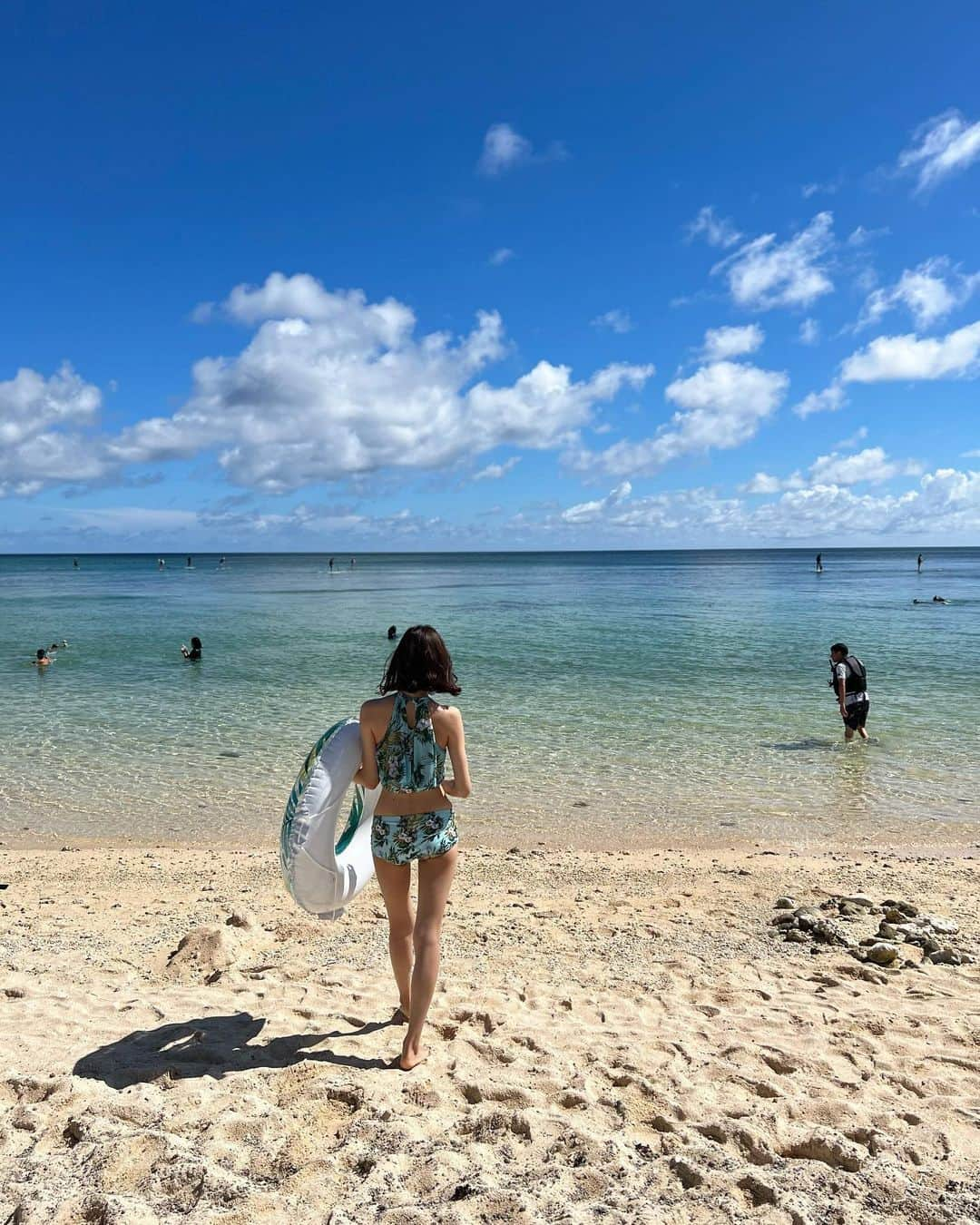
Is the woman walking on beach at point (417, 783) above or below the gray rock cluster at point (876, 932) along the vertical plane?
above

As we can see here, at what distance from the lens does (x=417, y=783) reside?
3770 millimetres

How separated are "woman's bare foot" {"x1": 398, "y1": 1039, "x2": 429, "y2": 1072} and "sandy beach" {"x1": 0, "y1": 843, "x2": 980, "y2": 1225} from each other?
5cm

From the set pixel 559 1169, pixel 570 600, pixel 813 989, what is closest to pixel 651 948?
pixel 813 989

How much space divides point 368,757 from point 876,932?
4202 mm

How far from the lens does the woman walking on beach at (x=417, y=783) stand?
3.68 metres

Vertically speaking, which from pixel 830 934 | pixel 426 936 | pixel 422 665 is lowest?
pixel 830 934

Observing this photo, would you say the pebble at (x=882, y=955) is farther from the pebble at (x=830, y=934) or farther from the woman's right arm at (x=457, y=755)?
the woman's right arm at (x=457, y=755)

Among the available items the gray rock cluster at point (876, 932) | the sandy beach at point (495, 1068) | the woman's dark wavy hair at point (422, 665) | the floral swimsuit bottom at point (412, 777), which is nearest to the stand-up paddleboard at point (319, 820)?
the floral swimsuit bottom at point (412, 777)

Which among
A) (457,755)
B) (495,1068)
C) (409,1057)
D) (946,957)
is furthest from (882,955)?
(457,755)

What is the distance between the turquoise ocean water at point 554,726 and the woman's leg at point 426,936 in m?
5.01

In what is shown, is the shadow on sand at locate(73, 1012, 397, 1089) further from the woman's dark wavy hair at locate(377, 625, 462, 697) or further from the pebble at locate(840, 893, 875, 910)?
the pebble at locate(840, 893, 875, 910)

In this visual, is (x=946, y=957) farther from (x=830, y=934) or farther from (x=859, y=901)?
(x=859, y=901)

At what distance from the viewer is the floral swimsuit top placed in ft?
12.3

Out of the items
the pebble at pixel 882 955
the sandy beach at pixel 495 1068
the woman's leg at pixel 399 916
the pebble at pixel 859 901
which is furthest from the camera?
the pebble at pixel 859 901
